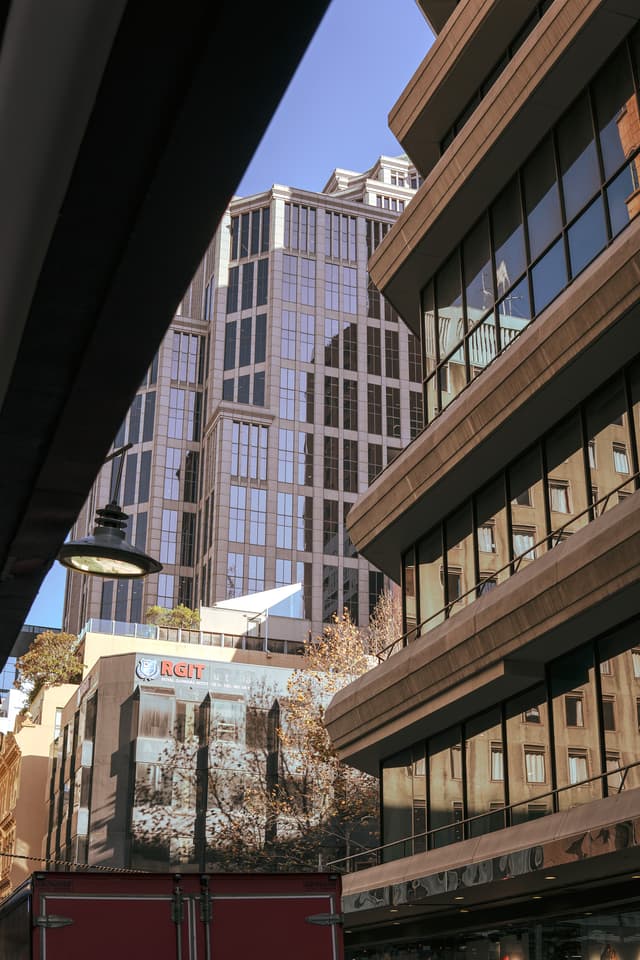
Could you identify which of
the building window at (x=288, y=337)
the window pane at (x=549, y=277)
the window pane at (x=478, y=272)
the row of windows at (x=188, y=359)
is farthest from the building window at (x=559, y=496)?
the row of windows at (x=188, y=359)

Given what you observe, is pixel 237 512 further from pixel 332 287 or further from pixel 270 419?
pixel 332 287

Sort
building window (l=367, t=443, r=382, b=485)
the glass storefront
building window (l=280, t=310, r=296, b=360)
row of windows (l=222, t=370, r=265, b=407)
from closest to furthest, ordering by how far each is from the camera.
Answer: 1. the glass storefront
2. building window (l=367, t=443, r=382, b=485)
3. row of windows (l=222, t=370, r=265, b=407)
4. building window (l=280, t=310, r=296, b=360)

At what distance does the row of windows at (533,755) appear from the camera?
53.8 feet

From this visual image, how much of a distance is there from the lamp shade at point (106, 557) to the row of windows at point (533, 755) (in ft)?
31.0

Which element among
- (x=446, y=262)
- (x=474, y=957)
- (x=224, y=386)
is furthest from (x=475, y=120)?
(x=224, y=386)

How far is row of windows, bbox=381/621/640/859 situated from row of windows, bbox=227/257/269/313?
339 ft

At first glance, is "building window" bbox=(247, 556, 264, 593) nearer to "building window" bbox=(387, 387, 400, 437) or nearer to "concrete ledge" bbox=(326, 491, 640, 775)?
"building window" bbox=(387, 387, 400, 437)

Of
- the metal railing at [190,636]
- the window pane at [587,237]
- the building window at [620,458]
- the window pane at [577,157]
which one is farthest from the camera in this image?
the metal railing at [190,636]

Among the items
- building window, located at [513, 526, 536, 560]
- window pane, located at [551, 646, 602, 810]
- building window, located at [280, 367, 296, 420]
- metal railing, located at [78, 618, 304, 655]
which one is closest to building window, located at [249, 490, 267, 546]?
building window, located at [280, 367, 296, 420]

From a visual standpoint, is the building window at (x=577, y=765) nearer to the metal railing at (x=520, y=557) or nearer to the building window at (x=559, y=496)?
the metal railing at (x=520, y=557)

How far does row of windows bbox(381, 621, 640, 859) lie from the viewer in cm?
1641

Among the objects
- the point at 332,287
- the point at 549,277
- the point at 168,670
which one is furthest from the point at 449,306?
the point at 332,287

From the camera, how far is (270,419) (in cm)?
11562

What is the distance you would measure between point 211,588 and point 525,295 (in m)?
89.1
